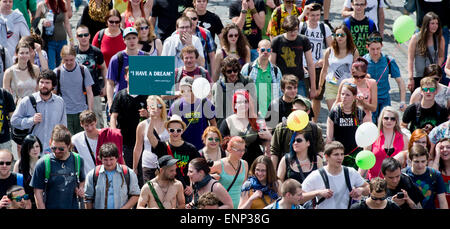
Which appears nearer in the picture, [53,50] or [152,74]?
[152,74]

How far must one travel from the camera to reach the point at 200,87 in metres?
12.5

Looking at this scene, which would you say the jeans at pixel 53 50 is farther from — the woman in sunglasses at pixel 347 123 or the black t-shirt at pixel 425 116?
the black t-shirt at pixel 425 116

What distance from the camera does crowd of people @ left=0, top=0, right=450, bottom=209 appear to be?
1098 centimetres

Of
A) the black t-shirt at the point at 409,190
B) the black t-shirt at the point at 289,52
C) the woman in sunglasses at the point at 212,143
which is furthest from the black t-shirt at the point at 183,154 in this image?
the black t-shirt at the point at 289,52

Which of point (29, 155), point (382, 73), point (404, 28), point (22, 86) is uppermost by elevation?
point (404, 28)

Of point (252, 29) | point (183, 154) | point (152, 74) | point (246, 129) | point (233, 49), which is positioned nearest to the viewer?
point (183, 154)

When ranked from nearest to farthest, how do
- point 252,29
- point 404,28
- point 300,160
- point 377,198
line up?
point 377,198 → point 300,160 → point 404,28 → point 252,29

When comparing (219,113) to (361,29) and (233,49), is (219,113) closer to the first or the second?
(233,49)

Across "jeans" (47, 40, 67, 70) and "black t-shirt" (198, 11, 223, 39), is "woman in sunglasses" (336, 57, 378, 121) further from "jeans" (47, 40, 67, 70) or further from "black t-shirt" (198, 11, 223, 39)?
"jeans" (47, 40, 67, 70)

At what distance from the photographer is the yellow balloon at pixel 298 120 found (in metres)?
11.7

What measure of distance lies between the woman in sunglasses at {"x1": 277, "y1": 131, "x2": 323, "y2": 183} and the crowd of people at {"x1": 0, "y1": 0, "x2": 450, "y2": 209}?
1cm

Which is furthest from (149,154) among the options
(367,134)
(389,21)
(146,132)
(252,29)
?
(389,21)

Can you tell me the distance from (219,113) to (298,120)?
1571mm

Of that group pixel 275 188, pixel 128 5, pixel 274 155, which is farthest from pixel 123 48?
pixel 275 188
